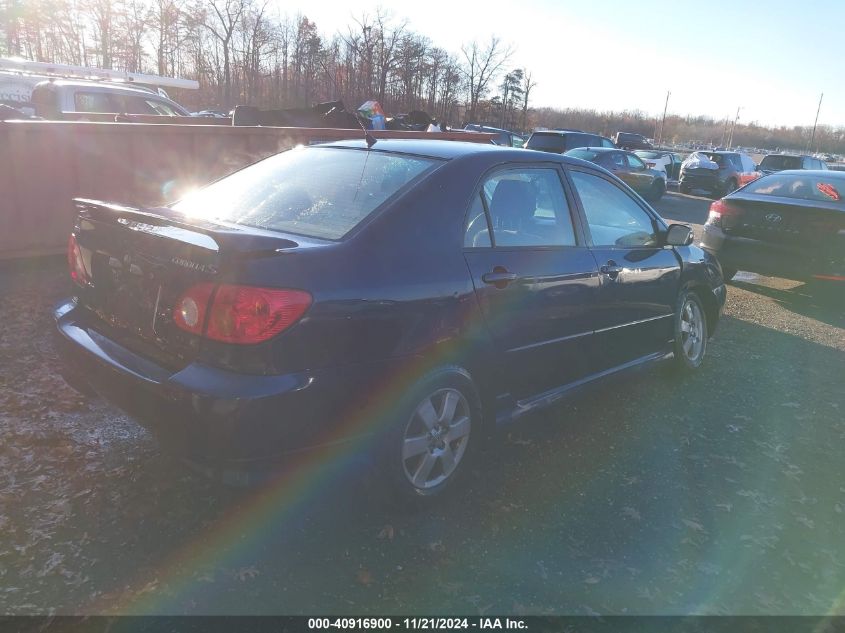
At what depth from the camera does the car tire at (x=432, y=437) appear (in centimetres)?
277

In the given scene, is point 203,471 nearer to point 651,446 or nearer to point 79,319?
point 79,319

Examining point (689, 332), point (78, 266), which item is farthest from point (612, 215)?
point (78, 266)

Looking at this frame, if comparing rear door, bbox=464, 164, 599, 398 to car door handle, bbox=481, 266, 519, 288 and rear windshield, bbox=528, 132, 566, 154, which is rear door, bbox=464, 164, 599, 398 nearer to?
car door handle, bbox=481, 266, 519, 288

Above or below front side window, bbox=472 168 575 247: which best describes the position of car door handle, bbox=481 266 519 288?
below

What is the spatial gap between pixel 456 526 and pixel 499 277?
1181 mm

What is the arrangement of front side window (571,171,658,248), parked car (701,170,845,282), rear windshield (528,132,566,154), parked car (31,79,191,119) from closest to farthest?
1. front side window (571,171,658,248)
2. parked car (701,170,845,282)
3. parked car (31,79,191,119)
4. rear windshield (528,132,566,154)

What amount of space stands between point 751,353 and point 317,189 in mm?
4337

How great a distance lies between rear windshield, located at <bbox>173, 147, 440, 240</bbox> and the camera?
9.68 feet

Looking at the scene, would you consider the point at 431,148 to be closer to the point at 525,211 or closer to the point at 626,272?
the point at 525,211

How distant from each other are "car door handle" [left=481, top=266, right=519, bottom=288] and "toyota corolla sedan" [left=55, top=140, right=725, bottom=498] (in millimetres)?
13

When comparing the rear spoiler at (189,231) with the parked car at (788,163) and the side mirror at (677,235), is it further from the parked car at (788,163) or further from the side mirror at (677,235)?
the parked car at (788,163)

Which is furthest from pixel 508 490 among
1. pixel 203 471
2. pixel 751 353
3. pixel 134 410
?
pixel 751 353

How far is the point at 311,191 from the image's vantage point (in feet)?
10.6

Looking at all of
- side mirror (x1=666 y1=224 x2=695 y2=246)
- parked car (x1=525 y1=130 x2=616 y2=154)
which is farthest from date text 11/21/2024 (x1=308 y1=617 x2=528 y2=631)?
parked car (x1=525 y1=130 x2=616 y2=154)
